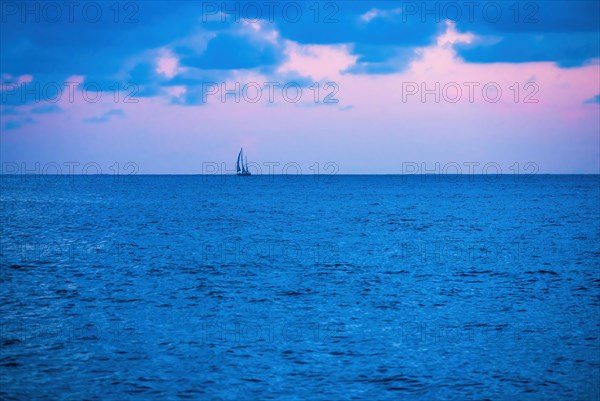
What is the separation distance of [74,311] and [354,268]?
1959 centimetres

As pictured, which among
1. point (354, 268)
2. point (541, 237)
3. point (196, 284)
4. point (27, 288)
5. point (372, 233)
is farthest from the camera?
point (372, 233)

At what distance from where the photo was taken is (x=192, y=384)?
17.5m

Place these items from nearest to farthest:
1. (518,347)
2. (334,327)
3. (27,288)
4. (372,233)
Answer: (518,347) → (334,327) → (27,288) → (372,233)

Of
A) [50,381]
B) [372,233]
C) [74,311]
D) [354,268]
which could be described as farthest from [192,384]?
[372,233]

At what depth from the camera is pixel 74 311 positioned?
26.2 meters

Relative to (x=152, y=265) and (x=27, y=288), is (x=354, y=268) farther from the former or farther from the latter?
(x=27, y=288)

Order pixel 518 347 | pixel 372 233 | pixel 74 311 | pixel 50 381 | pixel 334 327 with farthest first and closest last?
1. pixel 372 233
2. pixel 74 311
3. pixel 334 327
4. pixel 518 347
5. pixel 50 381

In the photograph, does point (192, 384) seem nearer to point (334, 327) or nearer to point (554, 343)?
point (334, 327)

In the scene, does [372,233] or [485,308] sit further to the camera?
[372,233]

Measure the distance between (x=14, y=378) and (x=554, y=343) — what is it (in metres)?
18.1

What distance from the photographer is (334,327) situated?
2383 cm

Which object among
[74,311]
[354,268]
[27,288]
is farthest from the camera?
[354,268]

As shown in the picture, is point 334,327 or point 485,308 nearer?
point 334,327

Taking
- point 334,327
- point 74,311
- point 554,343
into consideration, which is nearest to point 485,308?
point 554,343
